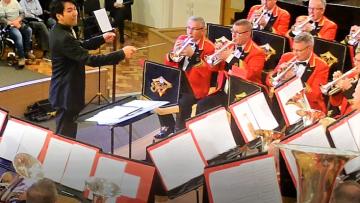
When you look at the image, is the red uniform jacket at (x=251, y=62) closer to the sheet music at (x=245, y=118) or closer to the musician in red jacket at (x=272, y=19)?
the musician in red jacket at (x=272, y=19)

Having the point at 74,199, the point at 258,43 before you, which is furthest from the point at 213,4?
the point at 74,199

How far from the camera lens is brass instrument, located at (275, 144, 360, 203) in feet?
9.67

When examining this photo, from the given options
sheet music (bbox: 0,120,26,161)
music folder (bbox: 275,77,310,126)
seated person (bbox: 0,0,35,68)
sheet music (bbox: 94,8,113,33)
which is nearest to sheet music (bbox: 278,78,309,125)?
music folder (bbox: 275,77,310,126)

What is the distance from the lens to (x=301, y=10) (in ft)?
25.3

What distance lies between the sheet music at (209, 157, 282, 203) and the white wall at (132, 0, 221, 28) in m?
7.76

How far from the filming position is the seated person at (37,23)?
913 cm

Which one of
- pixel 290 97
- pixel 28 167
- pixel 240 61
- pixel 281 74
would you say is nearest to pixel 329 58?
pixel 281 74

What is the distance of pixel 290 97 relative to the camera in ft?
14.0

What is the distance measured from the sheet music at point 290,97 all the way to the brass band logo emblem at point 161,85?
1286 mm

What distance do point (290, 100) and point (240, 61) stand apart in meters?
1.45

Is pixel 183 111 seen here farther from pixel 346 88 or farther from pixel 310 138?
pixel 310 138

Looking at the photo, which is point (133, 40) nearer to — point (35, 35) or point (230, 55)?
point (35, 35)

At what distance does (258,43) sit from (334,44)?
882 millimetres

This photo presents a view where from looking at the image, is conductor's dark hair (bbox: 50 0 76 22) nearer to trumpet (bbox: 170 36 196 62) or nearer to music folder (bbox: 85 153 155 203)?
trumpet (bbox: 170 36 196 62)
